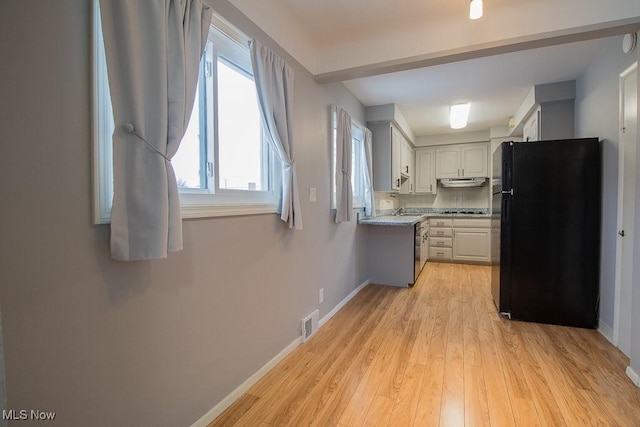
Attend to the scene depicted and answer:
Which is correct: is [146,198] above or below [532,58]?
below

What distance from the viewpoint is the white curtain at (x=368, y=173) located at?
13.1 ft

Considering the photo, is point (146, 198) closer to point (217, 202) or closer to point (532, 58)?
point (217, 202)

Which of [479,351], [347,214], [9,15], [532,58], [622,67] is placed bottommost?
[479,351]

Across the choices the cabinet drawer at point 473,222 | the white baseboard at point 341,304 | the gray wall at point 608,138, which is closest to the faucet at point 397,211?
the cabinet drawer at point 473,222

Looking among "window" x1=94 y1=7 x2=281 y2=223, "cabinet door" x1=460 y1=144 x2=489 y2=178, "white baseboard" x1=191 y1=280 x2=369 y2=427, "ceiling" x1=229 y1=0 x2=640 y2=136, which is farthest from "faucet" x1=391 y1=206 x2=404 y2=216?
"window" x1=94 y1=7 x2=281 y2=223

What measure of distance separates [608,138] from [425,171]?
3680 mm

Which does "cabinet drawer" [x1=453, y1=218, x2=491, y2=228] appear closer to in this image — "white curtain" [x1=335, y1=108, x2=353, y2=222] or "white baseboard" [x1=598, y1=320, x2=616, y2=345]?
"white baseboard" [x1=598, y1=320, x2=616, y2=345]

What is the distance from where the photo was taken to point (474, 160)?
583cm

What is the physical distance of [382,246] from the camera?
4.18m

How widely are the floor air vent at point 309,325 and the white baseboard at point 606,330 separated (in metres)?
2.43

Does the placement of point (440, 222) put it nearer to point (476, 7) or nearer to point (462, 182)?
point (462, 182)

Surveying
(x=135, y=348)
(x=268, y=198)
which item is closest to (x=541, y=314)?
(x=268, y=198)

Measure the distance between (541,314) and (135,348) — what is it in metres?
3.37

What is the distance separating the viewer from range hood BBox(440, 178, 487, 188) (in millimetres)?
5816
